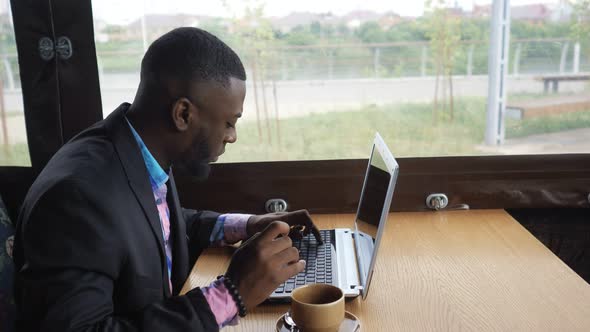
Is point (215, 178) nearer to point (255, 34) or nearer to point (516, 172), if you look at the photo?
point (255, 34)

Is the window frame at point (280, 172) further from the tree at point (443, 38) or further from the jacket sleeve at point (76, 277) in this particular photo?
the jacket sleeve at point (76, 277)

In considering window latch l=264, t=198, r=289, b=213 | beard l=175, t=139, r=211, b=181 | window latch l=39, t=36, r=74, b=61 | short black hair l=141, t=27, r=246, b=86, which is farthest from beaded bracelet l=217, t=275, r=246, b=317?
window latch l=39, t=36, r=74, b=61

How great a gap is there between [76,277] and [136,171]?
0.96 feet

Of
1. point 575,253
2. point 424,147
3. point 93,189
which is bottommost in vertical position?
point 575,253

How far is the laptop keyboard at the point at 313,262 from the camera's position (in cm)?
134

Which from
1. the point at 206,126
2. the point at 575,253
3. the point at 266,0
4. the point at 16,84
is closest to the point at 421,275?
the point at 206,126

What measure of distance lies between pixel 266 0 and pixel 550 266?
126 cm

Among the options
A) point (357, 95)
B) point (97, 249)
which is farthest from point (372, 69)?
point (97, 249)

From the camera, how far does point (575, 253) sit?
2.09 m

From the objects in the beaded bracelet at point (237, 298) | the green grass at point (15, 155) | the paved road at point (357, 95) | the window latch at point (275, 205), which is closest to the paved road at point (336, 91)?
the paved road at point (357, 95)

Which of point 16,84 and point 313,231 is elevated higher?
point 16,84

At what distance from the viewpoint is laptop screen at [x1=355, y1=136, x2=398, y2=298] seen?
127 cm

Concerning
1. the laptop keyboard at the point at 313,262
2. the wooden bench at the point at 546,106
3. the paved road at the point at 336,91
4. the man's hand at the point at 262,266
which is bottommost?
the laptop keyboard at the point at 313,262

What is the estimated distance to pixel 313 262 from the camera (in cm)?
146
